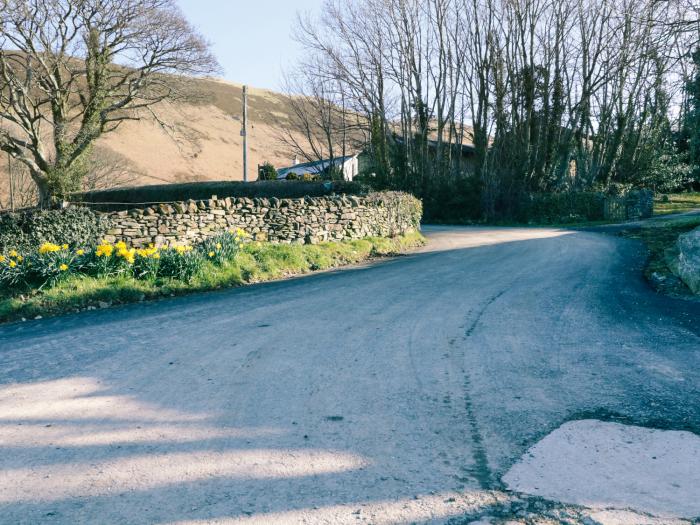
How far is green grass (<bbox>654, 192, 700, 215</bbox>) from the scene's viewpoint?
106ft

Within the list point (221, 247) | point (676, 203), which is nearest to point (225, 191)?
point (221, 247)

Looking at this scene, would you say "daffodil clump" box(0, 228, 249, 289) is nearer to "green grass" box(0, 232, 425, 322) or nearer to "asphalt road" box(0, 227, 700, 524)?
"green grass" box(0, 232, 425, 322)

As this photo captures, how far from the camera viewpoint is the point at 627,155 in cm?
3528

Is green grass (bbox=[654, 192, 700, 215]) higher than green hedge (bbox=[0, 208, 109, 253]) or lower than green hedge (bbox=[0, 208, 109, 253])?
higher

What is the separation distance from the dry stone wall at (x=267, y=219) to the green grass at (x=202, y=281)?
1.87 feet

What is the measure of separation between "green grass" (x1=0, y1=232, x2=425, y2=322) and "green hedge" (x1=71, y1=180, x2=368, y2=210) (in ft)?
33.4

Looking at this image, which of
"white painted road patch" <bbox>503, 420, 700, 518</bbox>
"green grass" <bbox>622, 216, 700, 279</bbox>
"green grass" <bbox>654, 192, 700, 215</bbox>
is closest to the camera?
"white painted road patch" <bbox>503, 420, 700, 518</bbox>

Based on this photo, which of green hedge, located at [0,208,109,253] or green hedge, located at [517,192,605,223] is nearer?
green hedge, located at [0,208,109,253]

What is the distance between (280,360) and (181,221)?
24.6ft

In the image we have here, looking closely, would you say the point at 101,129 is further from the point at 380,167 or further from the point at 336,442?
the point at 336,442

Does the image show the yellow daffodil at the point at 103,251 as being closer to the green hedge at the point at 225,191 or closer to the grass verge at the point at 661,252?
the grass verge at the point at 661,252

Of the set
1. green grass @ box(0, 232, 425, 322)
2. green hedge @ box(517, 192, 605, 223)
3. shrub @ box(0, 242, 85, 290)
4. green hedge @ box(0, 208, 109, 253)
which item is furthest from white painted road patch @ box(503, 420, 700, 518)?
green hedge @ box(517, 192, 605, 223)

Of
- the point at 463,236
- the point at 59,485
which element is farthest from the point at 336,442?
the point at 463,236

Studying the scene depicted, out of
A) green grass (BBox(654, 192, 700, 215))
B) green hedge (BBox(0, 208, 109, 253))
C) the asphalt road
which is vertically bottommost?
the asphalt road
